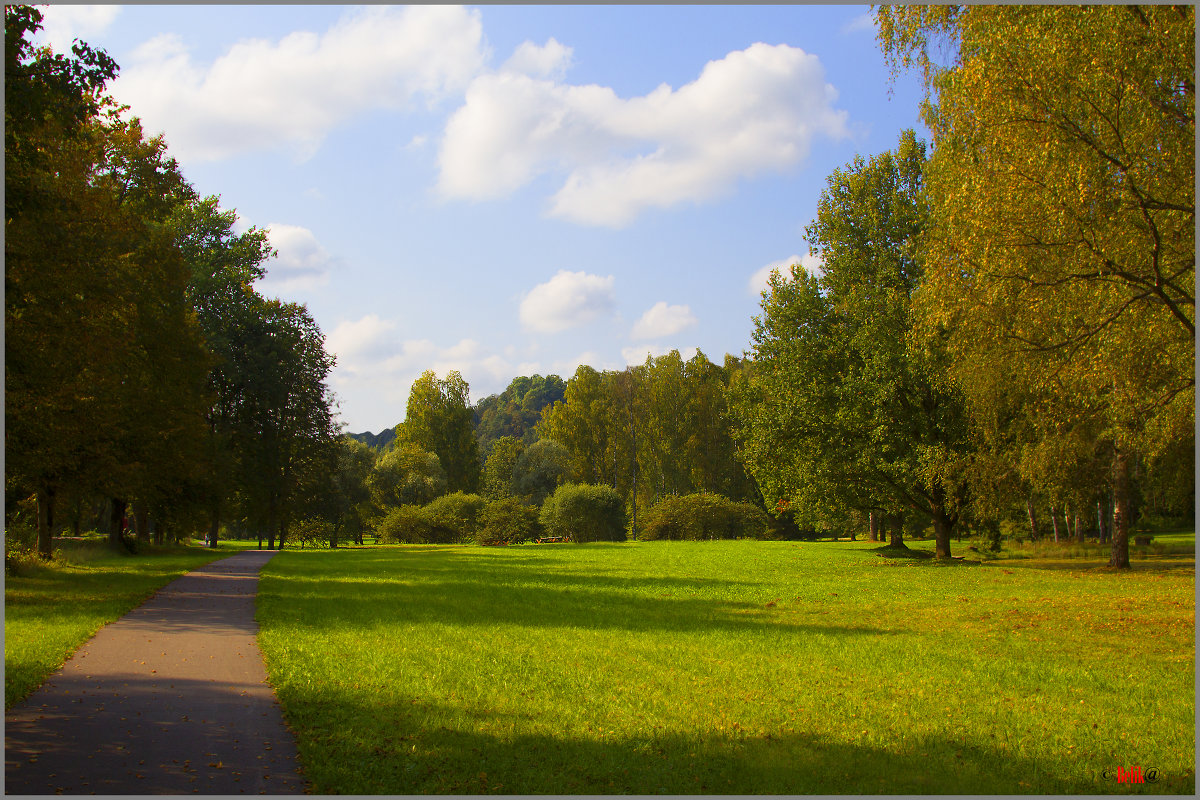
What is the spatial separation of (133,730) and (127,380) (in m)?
19.2

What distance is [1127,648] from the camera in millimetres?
11484

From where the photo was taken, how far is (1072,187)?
12797 millimetres

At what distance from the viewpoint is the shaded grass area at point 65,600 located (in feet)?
30.0

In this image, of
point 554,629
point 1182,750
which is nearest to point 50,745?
point 554,629

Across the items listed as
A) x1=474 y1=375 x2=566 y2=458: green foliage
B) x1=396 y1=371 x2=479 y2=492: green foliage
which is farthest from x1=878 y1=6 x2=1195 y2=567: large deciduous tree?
x1=474 y1=375 x2=566 y2=458: green foliage

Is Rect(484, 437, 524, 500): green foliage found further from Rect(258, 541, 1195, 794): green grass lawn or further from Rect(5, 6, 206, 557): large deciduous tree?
Rect(258, 541, 1195, 794): green grass lawn

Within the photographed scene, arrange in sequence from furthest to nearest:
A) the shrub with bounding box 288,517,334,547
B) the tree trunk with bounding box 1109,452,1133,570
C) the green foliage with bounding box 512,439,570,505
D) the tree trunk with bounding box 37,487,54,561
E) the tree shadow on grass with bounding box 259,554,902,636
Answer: the green foliage with bounding box 512,439,570,505, the shrub with bounding box 288,517,334,547, the tree trunk with bounding box 1109,452,1133,570, the tree trunk with bounding box 37,487,54,561, the tree shadow on grass with bounding box 259,554,902,636

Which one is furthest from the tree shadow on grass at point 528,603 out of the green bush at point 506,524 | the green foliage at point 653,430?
the green foliage at point 653,430

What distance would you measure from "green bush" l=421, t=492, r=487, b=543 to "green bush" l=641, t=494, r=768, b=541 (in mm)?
12565

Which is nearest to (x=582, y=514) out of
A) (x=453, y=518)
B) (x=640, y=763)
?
(x=453, y=518)

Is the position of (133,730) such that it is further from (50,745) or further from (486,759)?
(486,759)

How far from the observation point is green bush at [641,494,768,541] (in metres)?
57.9

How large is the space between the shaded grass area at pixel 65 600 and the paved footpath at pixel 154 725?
0.90 feet

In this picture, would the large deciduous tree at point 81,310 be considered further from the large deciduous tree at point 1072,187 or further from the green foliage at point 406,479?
the green foliage at point 406,479
